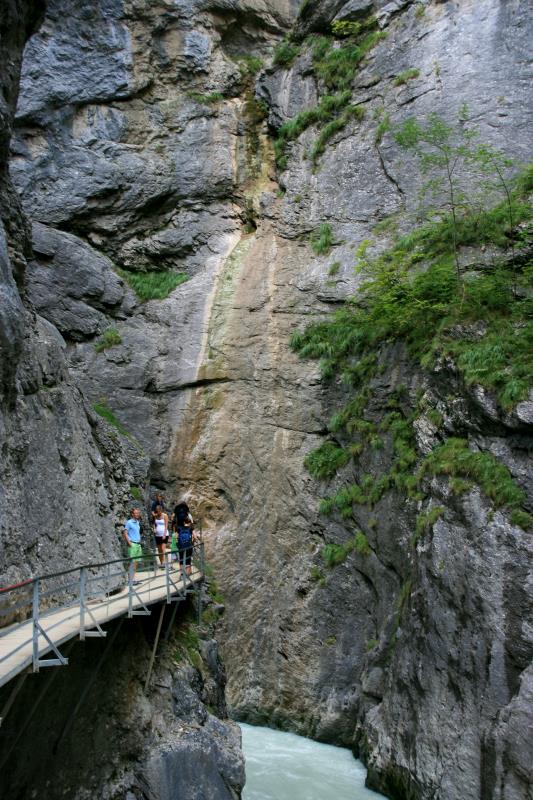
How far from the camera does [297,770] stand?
43.1ft

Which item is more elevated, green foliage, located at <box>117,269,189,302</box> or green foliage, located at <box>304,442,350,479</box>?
green foliage, located at <box>117,269,189,302</box>

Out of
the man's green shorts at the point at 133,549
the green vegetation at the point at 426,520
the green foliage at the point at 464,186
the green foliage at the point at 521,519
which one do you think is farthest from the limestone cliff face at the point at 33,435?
the green foliage at the point at 464,186

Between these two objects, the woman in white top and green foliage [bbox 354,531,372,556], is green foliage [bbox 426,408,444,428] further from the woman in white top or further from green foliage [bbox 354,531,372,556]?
the woman in white top

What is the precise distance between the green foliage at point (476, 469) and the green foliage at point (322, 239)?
8.63 meters

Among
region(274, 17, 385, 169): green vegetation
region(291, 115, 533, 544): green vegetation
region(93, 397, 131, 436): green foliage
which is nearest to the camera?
region(291, 115, 533, 544): green vegetation

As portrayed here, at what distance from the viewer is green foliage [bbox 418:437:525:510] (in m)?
11.4

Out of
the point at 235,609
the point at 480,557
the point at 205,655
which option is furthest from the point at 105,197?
the point at 480,557

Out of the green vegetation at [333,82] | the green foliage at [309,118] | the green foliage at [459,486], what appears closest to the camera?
the green foliage at [459,486]

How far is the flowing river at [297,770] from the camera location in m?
12.1

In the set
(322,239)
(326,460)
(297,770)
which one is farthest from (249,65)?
(297,770)

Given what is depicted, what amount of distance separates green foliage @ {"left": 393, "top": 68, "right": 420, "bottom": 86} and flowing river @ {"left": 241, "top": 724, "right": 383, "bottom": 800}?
18.7 m

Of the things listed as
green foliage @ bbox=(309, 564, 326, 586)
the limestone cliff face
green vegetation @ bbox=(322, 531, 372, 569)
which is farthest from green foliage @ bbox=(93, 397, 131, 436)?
green vegetation @ bbox=(322, 531, 372, 569)

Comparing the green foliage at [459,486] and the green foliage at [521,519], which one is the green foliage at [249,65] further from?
the green foliage at [521,519]

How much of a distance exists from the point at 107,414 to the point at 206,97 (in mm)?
12000
